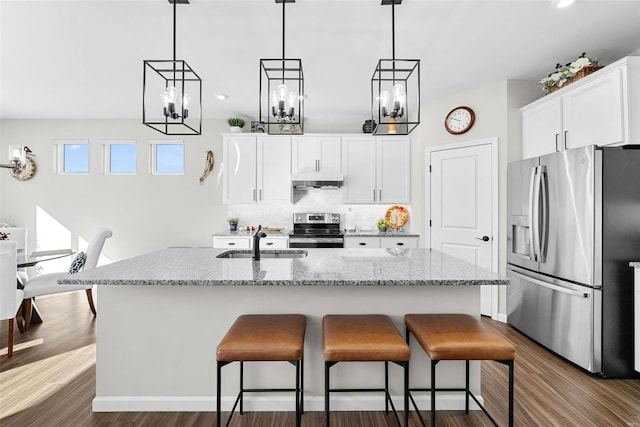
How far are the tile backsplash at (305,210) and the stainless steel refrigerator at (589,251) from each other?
235 centimetres

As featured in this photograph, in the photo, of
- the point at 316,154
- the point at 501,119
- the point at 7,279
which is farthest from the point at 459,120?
the point at 7,279

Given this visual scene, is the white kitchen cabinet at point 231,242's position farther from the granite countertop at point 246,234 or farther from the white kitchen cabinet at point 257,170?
the white kitchen cabinet at point 257,170

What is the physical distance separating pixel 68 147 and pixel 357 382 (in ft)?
18.8

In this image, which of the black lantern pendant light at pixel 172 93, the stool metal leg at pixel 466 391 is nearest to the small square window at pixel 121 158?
the black lantern pendant light at pixel 172 93

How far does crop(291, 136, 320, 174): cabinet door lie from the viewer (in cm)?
474

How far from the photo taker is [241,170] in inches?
187

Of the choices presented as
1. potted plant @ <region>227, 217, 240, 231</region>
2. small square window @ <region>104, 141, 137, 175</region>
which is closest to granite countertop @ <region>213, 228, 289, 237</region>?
potted plant @ <region>227, 217, 240, 231</region>

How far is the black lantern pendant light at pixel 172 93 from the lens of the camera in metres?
2.04

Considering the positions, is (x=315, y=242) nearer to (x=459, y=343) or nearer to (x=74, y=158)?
(x=459, y=343)

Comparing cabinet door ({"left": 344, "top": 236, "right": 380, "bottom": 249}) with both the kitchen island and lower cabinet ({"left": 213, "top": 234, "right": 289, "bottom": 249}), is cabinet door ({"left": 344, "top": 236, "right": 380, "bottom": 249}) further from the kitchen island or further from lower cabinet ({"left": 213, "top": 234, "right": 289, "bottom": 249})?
the kitchen island

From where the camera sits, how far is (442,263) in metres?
2.16

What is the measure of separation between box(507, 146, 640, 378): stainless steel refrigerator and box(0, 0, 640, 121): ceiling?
1034 mm

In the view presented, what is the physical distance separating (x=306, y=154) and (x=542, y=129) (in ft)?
9.31

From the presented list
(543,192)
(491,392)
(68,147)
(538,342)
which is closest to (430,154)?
(543,192)
